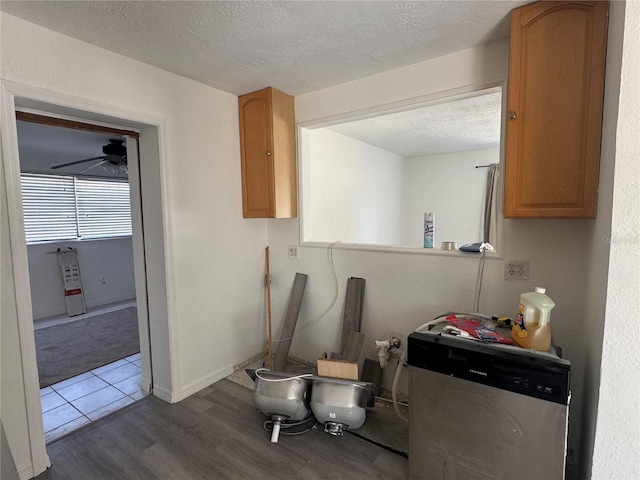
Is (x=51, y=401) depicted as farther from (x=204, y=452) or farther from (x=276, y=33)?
(x=276, y=33)

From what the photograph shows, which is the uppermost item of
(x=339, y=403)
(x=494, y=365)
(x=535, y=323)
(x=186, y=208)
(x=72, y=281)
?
(x=186, y=208)

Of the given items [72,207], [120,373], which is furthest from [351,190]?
[72,207]

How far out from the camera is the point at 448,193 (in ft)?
16.6

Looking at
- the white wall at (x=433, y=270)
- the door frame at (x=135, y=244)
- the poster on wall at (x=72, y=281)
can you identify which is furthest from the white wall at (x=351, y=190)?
the poster on wall at (x=72, y=281)

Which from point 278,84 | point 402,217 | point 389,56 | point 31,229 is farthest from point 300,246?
point 31,229

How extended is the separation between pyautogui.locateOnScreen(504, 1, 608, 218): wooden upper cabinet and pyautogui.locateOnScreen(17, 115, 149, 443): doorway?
240cm

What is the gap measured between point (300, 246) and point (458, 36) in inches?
71.4

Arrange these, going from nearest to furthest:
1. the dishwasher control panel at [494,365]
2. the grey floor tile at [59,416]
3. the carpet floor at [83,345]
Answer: the dishwasher control panel at [494,365], the grey floor tile at [59,416], the carpet floor at [83,345]

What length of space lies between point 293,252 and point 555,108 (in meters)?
2.02

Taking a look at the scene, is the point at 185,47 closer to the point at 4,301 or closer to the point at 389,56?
the point at 389,56

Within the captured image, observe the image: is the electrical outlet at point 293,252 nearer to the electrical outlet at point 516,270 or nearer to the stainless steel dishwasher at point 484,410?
the stainless steel dishwasher at point 484,410

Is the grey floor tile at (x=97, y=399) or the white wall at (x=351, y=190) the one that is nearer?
the grey floor tile at (x=97, y=399)

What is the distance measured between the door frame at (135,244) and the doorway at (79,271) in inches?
8.9

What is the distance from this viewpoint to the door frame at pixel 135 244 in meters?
1.55
